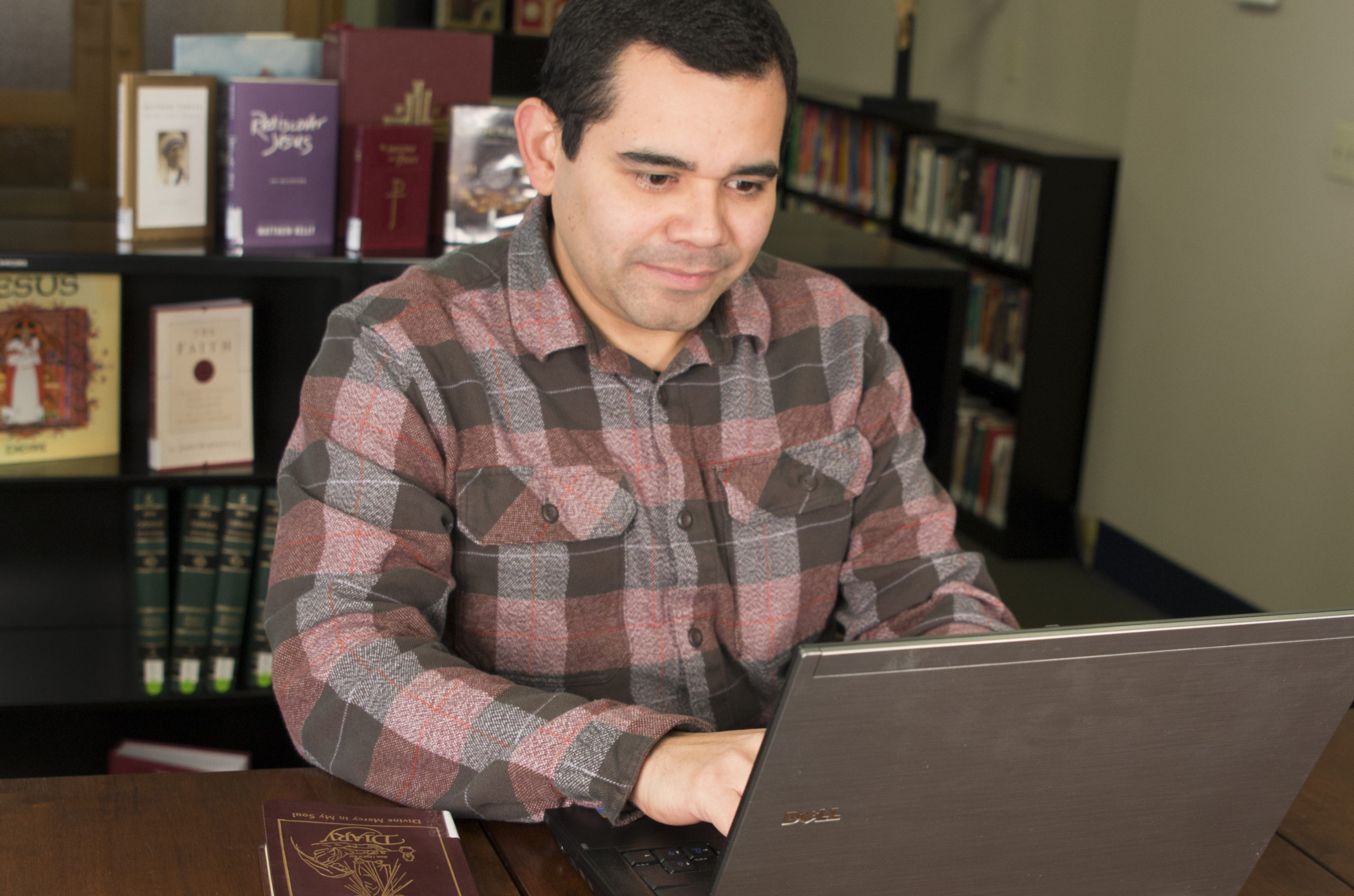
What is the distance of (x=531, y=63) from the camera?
199 inches

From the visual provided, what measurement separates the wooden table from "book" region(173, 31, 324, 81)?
4.31ft

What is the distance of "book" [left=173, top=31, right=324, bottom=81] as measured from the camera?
2031 millimetres

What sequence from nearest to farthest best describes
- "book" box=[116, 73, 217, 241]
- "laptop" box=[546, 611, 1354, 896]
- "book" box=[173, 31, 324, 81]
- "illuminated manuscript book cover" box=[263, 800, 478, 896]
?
"laptop" box=[546, 611, 1354, 896]
"illuminated manuscript book cover" box=[263, 800, 478, 896]
"book" box=[116, 73, 217, 241]
"book" box=[173, 31, 324, 81]

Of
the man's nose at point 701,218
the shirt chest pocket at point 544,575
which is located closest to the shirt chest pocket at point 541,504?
→ the shirt chest pocket at point 544,575

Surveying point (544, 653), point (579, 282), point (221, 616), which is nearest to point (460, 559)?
point (544, 653)

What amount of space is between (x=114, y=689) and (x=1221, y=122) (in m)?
2.83

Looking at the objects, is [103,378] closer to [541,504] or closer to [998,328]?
[541,504]

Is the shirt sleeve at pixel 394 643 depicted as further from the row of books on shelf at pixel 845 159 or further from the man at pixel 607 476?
the row of books on shelf at pixel 845 159

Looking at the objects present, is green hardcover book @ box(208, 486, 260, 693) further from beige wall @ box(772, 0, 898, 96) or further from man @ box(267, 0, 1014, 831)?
beige wall @ box(772, 0, 898, 96)

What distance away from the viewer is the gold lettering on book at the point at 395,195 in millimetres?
2047

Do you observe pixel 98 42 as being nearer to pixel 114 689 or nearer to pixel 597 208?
pixel 114 689

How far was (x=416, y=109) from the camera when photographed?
210 centimetres

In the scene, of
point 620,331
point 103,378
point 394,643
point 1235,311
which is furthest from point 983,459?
point 394,643

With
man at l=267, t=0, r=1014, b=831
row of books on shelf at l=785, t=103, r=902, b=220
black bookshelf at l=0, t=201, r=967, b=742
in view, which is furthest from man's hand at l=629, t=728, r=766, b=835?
row of books on shelf at l=785, t=103, r=902, b=220
